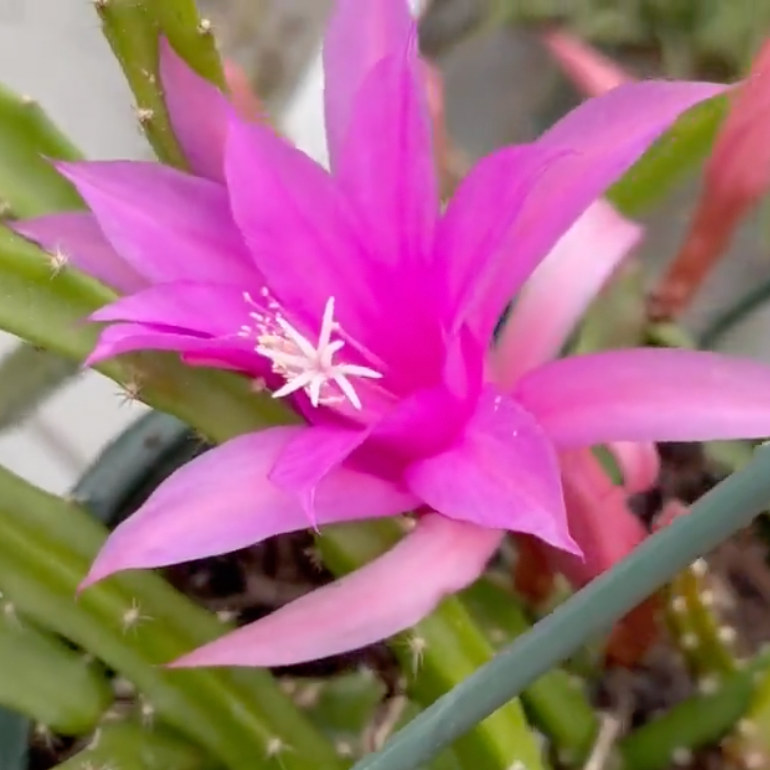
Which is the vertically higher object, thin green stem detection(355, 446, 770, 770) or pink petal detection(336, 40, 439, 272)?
pink petal detection(336, 40, 439, 272)

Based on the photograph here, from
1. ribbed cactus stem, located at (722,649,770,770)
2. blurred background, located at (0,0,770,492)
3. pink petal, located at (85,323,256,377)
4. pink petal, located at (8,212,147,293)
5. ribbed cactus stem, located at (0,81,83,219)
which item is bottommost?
ribbed cactus stem, located at (722,649,770,770)

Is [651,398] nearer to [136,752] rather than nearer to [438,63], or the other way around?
[136,752]

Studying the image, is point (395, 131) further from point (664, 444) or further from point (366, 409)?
point (664, 444)

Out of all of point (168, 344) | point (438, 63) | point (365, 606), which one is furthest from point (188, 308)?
point (438, 63)

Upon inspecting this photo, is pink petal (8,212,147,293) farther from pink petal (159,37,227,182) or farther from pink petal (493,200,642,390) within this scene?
pink petal (493,200,642,390)

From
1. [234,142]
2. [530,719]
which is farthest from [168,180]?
[530,719]

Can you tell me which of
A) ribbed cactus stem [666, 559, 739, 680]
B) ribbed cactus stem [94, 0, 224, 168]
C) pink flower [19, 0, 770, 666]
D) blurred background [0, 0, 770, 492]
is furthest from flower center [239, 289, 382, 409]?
blurred background [0, 0, 770, 492]

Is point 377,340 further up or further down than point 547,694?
further up
